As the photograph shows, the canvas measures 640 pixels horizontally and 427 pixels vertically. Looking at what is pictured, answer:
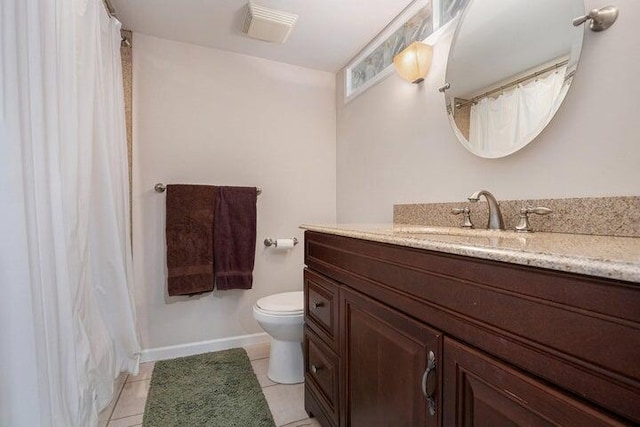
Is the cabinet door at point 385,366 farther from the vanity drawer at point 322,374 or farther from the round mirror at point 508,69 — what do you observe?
the round mirror at point 508,69

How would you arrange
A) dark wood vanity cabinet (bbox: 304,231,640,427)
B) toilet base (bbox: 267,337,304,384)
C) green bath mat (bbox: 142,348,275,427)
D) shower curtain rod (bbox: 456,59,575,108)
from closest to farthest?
dark wood vanity cabinet (bbox: 304,231,640,427) < shower curtain rod (bbox: 456,59,575,108) < green bath mat (bbox: 142,348,275,427) < toilet base (bbox: 267,337,304,384)

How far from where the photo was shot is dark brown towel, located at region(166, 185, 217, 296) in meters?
1.98

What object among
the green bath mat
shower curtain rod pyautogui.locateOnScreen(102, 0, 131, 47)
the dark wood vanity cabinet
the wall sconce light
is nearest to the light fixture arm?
the wall sconce light

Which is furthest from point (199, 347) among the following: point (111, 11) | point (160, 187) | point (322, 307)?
point (111, 11)

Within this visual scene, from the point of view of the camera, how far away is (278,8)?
1.69 meters

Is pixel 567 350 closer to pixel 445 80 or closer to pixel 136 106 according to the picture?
pixel 445 80

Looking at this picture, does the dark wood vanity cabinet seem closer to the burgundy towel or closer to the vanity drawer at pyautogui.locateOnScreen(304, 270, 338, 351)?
the vanity drawer at pyautogui.locateOnScreen(304, 270, 338, 351)

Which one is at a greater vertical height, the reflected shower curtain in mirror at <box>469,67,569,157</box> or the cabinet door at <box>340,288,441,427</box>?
the reflected shower curtain in mirror at <box>469,67,569,157</box>

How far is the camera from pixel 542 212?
3.21 feet

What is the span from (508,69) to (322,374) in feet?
4.63

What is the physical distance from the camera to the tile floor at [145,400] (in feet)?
4.74

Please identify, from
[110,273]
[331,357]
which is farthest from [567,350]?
[110,273]

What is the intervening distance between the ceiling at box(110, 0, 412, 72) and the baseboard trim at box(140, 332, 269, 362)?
2.02 metres

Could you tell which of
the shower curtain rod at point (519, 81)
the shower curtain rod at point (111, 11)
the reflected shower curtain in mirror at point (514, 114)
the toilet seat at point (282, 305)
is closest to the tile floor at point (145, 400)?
the toilet seat at point (282, 305)
